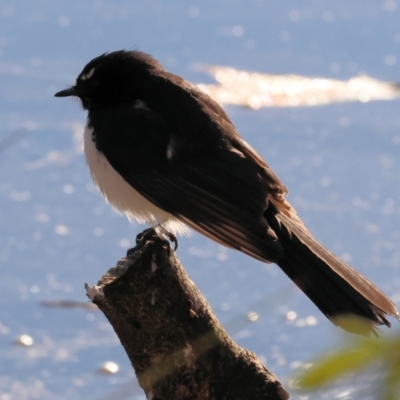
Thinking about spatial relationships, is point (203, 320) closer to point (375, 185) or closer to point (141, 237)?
point (141, 237)

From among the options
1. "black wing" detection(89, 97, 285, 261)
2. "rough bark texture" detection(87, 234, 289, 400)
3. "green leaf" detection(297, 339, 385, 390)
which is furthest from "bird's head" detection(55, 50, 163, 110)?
"green leaf" detection(297, 339, 385, 390)

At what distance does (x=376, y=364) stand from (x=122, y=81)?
276cm

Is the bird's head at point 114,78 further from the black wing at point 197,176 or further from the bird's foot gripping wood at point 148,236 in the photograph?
the bird's foot gripping wood at point 148,236

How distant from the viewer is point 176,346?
2303 mm

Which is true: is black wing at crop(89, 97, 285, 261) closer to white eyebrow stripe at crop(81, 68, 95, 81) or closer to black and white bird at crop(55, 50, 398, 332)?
black and white bird at crop(55, 50, 398, 332)

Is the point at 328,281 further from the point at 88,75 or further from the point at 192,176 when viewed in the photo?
the point at 88,75

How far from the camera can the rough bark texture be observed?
7.54 ft

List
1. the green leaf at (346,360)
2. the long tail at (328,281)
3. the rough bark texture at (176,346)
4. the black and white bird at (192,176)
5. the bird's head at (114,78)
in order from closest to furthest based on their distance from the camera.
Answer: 1. the green leaf at (346,360)
2. the rough bark texture at (176,346)
3. the long tail at (328,281)
4. the black and white bird at (192,176)
5. the bird's head at (114,78)

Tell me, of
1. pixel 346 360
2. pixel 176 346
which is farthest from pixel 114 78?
pixel 346 360

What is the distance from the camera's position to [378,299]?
2.59 meters

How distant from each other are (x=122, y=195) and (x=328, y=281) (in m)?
0.89

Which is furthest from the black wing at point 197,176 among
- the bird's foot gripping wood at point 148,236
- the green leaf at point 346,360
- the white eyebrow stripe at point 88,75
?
the green leaf at point 346,360

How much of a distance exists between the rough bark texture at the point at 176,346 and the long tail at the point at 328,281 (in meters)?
0.34

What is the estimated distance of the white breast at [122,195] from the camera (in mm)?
3199
